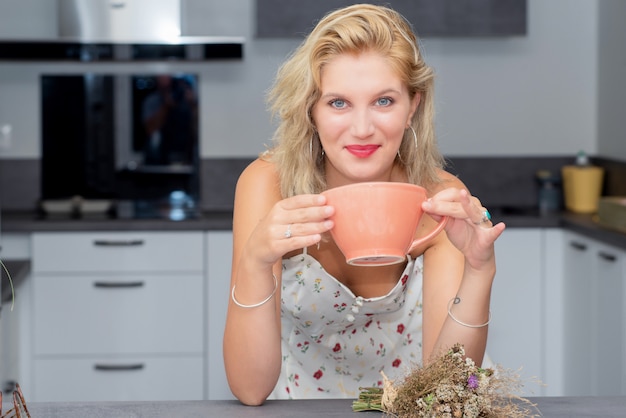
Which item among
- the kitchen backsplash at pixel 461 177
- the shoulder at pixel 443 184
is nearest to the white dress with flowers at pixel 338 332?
the shoulder at pixel 443 184

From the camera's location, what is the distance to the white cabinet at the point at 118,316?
137 inches

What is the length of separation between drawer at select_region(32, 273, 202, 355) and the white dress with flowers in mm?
1626

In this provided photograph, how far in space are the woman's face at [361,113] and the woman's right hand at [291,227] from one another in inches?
7.7

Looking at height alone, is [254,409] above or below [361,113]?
below

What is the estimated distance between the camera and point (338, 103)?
1419 mm

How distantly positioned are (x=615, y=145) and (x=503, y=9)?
2.47 ft

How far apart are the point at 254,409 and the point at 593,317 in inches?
91.0

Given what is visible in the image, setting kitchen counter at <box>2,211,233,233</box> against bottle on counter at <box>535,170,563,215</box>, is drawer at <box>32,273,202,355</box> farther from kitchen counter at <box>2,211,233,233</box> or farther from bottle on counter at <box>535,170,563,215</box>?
bottle on counter at <box>535,170,563,215</box>

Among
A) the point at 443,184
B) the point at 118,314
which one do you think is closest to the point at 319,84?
the point at 443,184

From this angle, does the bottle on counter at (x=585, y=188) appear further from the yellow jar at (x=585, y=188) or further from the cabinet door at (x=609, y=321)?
the cabinet door at (x=609, y=321)

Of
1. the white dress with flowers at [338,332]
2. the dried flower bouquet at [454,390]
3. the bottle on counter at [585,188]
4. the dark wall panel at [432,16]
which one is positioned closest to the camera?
the dried flower bouquet at [454,390]

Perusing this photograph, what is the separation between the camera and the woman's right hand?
1.15 m

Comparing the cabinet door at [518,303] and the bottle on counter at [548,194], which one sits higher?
the bottle on counter at [548,194]

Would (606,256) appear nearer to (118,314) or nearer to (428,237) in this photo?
(118,314)
